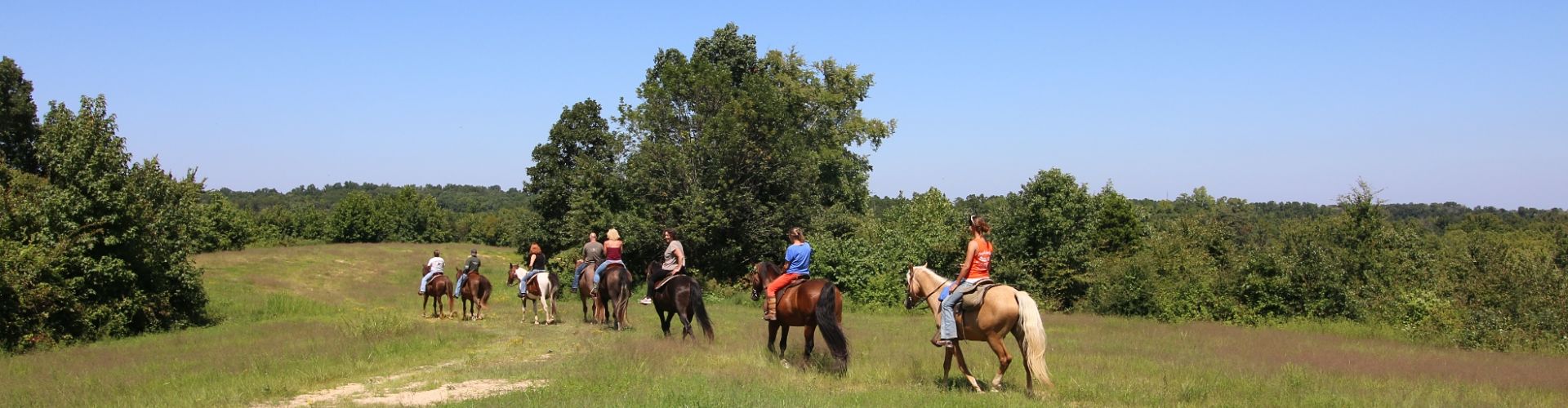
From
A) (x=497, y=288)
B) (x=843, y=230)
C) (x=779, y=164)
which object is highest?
(x=779, y=164)

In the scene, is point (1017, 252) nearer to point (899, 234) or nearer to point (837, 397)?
point (899, 234)

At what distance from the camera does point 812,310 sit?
12648mm

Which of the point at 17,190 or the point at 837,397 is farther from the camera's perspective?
the point at 17,190

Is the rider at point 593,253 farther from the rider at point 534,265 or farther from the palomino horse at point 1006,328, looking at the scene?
the palomino horse at point 1006,328

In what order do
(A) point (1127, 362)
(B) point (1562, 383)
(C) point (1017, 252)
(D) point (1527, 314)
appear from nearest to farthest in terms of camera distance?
(B) point (1562, 383), (A) point (1127, 362), (D) point (1527, 314), (C) point (1017, 252)

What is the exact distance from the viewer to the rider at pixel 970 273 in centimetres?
1080

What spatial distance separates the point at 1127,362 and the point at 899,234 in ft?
66.2

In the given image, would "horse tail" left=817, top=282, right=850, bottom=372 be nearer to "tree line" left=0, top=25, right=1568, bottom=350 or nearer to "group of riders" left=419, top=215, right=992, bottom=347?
"group of riders" left=419, top=215, right=992, bottom=347

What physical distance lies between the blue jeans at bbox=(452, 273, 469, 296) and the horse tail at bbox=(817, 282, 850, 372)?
13.0m

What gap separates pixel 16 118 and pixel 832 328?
49.0 metres

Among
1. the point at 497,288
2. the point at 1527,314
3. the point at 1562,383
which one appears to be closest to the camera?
the point at 1562,383

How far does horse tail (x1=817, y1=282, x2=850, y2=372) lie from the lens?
39.9ft

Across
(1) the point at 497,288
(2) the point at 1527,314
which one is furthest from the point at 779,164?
(2) the point at 1527,314

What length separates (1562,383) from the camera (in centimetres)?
1259
